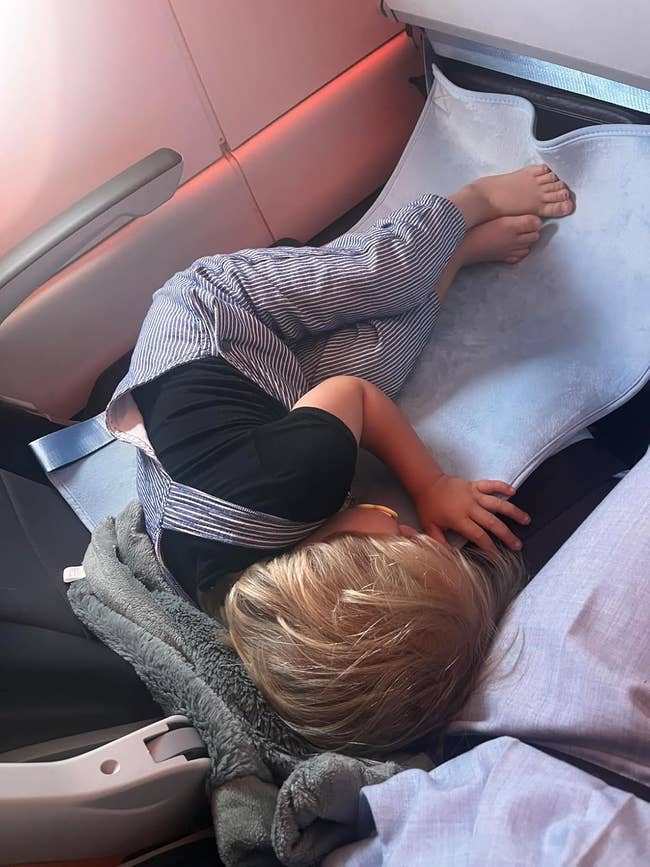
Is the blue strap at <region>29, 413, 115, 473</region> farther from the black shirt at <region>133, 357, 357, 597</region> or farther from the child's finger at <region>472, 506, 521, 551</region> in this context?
the child's finger at <region>472, 506, 521, 551</region>

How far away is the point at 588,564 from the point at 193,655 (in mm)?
436

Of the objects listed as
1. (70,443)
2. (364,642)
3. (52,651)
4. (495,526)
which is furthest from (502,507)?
(70,443)

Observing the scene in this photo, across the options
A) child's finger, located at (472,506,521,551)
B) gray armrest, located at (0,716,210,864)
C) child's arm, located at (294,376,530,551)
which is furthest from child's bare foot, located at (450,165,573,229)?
gray armrest, located at (0,716,210,864)

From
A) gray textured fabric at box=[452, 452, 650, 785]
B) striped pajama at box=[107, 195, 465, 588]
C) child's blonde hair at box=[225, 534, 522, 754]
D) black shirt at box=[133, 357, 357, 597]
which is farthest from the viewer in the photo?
striped pajama at box=[107, 195, 465, 588]

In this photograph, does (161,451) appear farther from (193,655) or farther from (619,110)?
(619,110)

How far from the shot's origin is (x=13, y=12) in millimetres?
1178

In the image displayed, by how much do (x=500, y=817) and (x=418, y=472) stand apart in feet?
1.74

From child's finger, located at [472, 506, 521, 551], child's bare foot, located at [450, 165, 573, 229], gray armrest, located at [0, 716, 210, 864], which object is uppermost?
child's bare foot, located at [450, 165, 573, 229]

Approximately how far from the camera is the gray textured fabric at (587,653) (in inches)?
27.4

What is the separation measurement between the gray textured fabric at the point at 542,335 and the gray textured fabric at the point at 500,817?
451 mm

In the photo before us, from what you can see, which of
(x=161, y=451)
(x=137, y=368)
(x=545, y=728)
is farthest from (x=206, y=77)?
(x=545, y=728)

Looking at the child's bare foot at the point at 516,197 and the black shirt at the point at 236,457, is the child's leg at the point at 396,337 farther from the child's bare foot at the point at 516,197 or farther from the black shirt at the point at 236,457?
the black shirt at the point at 236,457

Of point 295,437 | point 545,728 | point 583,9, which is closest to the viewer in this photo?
point 545,728

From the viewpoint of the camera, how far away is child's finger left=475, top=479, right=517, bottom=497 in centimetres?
105
